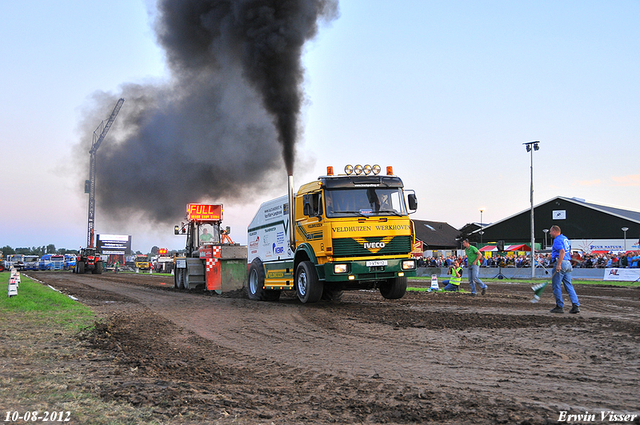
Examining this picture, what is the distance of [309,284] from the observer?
1268 centimetres

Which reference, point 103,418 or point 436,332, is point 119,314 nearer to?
point 436,332

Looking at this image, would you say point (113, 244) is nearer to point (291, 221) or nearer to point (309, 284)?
point (291, 221)

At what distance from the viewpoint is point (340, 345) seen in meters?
7.40

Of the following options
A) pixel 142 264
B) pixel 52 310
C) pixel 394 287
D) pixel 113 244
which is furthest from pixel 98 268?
pixel 394 287

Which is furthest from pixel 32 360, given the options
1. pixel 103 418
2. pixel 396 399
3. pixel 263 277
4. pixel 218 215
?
pixel 218 215

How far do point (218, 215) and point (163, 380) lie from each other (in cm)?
1738

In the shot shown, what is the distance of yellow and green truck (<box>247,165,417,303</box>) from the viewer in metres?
12.1

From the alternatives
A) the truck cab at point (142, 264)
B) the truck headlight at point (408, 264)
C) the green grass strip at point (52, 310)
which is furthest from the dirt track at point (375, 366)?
the truck cab at point (142, 264)

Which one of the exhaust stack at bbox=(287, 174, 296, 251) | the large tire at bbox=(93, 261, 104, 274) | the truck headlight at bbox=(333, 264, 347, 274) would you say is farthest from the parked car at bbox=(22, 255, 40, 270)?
the truck headlight at bbox=(333, 264, 347, 274)

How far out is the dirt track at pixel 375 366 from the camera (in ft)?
13.9

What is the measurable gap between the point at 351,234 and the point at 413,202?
73.6 inches

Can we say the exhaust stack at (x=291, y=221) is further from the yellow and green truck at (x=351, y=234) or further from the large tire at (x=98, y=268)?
the large tire at (x=98, y=268)

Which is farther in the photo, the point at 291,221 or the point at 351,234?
the point at 291,221

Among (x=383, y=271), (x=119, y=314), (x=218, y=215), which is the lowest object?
(x=119, y=314)
